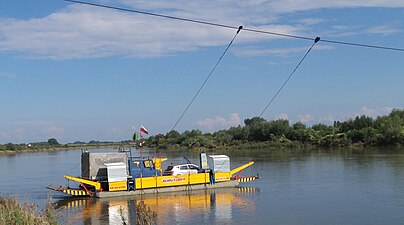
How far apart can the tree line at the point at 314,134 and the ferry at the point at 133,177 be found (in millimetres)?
44322

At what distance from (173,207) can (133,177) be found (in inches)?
220

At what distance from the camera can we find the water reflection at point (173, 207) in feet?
81.0

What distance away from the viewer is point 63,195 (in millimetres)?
34688

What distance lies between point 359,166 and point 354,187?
1372 cm

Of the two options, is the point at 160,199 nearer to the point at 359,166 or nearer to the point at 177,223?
the point at 177,223

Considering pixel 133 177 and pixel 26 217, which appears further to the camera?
pixel 133 177

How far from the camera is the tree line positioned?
79.6 m

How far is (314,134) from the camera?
9012 cm

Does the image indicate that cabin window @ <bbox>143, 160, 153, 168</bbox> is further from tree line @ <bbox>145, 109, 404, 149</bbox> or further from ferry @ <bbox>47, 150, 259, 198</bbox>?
tree line @ <bbox>145, 109, 404, 149</bbox>

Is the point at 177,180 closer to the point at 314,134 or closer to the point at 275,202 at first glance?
the point at 275,202

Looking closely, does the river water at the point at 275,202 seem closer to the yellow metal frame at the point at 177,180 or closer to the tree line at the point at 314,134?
the yellow metal frame at the point at 177,180

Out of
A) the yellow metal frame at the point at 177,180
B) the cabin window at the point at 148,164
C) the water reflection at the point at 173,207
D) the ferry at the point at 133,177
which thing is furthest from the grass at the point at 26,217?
the cabin window at the point at 148,164

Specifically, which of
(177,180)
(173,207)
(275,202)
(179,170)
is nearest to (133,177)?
(177,180)

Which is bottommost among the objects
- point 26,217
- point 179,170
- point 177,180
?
point 177,180
